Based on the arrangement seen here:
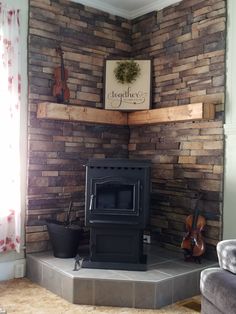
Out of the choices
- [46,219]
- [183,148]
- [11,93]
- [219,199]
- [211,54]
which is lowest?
[46,219]

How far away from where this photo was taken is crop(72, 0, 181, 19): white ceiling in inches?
142

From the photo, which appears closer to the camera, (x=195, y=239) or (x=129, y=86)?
(x=195, y=239)

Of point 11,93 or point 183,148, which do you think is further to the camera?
point 183,148

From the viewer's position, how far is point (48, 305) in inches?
102

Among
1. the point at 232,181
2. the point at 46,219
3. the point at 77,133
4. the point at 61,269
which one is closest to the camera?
Result: the point at 61,269

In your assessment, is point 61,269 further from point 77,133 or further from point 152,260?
point 77,133

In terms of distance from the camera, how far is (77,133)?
3562 mm

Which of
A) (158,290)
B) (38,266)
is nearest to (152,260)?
(158,290)

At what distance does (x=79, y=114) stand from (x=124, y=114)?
579 mm

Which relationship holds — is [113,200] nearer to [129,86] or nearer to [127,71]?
[129,86]

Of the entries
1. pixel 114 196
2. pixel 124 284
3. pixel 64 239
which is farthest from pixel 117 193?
pixel 124 284

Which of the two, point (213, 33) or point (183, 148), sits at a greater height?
point (213, 33)

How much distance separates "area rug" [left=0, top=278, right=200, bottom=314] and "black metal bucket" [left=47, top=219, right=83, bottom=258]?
330mm

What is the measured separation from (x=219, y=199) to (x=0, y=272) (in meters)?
1.93
